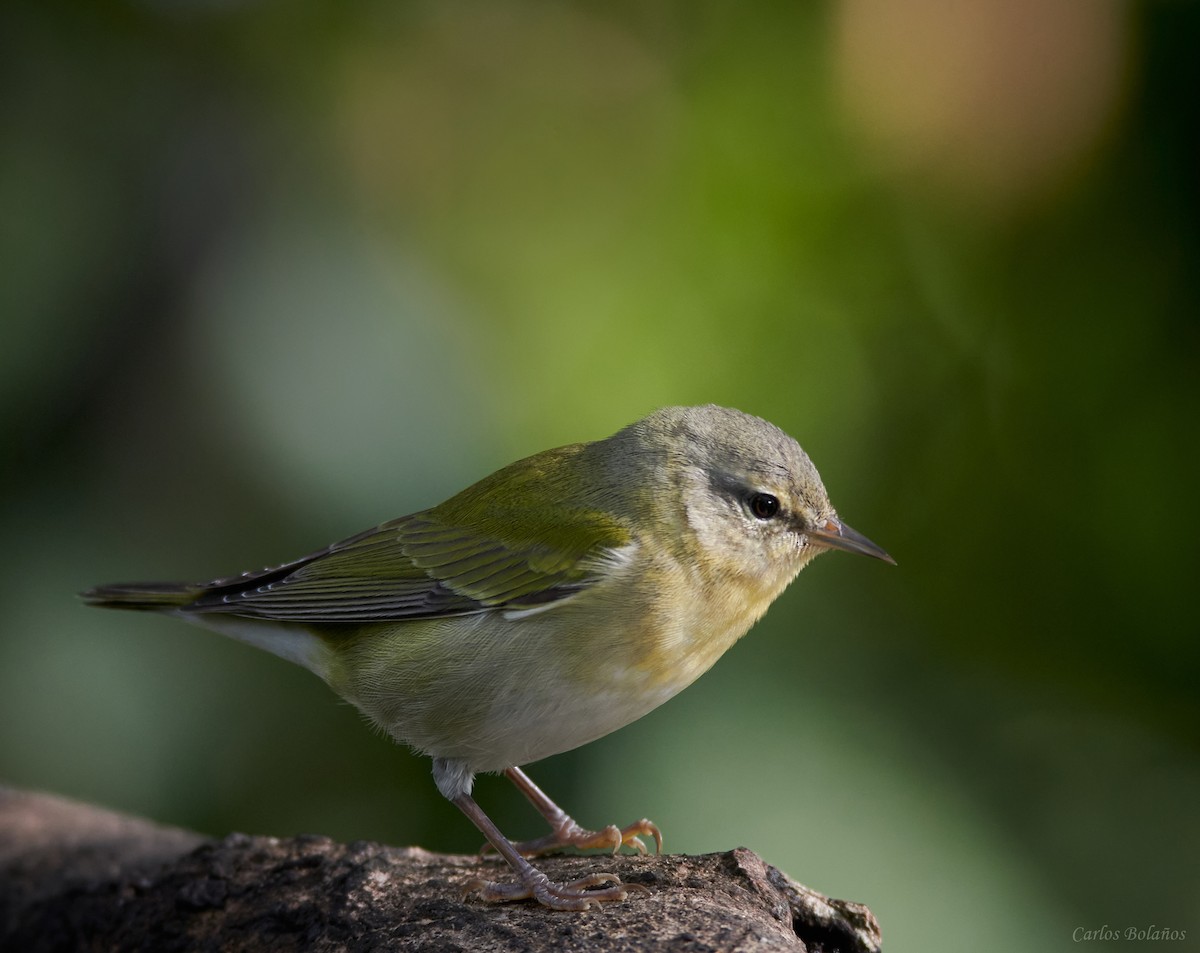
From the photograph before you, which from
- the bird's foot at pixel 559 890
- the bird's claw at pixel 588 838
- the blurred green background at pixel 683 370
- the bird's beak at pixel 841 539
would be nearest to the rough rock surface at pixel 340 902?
the bird's foot at pixel 559 890

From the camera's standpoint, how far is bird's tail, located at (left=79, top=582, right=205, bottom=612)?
4383 mm

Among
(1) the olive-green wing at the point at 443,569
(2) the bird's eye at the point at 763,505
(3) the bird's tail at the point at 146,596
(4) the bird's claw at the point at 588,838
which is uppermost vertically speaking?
(2) the bird's eye at the point at 763,505

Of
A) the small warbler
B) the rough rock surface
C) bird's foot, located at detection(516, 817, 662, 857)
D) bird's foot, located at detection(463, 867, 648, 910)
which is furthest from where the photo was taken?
bird's foot, located at detection(516, 817, 662, 857)

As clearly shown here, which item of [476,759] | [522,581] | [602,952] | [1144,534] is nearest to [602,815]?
[476,759]

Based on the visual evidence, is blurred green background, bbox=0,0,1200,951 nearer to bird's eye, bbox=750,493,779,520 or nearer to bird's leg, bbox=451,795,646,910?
bird's eye, bbox=750,493,779,520

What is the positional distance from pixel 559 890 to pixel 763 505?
4.60 feet

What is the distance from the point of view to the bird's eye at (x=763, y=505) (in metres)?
3.96

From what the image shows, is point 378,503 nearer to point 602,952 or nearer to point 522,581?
point 522,581

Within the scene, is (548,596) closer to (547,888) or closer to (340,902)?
(547,888)

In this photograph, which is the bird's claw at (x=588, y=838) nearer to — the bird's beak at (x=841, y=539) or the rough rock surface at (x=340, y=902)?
the rough rock surface at (x=340, y=902)

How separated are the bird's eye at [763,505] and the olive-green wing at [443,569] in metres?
0.45

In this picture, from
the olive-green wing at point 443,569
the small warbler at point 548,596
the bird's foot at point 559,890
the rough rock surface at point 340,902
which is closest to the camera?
the rough rock surface at point 340,902

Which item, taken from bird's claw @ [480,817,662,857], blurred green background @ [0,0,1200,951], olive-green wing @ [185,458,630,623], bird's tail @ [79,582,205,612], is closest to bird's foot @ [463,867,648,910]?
bird's claw @ [480,817,662,857]

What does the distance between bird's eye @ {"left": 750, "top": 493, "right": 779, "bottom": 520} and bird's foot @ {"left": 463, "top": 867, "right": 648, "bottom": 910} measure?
1.28 m
